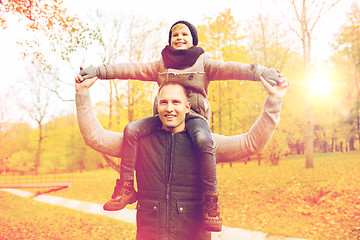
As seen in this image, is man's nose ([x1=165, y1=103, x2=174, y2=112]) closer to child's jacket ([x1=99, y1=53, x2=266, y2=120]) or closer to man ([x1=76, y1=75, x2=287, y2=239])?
man ([x1=76, y1=75, x2=287, y2=239])

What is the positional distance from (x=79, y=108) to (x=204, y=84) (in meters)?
0.99

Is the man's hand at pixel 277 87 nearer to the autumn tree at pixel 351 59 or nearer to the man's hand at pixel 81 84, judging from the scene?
the man's hand at pixel 81 84

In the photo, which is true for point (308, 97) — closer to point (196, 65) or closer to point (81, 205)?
point (81, 205)

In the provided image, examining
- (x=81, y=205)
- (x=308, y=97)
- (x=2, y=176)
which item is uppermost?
(x=308, y=97)

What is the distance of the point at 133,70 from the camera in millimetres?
2350

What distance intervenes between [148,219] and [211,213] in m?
0.48

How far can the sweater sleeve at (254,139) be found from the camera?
2004 mm

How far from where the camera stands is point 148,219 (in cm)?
207

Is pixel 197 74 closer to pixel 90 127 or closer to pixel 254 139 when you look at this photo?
pixel 254 139

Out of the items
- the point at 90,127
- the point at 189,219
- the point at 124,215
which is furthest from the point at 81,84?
the point at 124,215

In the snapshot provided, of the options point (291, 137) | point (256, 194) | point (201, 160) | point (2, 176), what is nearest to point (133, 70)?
point (201, 160)

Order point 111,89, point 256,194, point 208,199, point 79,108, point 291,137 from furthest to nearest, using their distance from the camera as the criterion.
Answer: point 291,137
point 111,89
point 256,194
point 79,108
point 208,199

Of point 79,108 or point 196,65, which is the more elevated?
point 196,65

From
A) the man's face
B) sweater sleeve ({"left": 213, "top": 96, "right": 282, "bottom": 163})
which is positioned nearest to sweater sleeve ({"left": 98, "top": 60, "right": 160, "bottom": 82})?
the man's face
